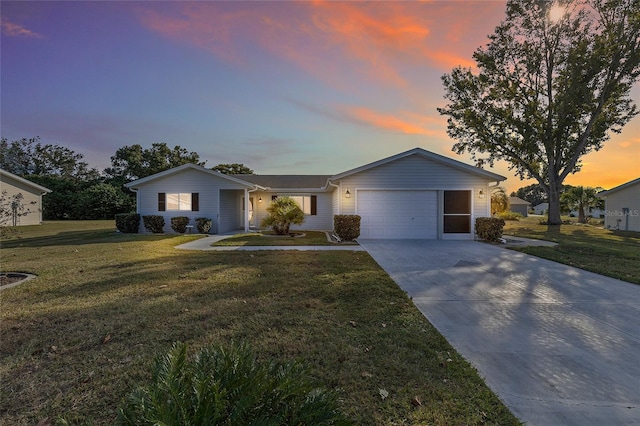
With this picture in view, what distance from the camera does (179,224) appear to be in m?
15.4

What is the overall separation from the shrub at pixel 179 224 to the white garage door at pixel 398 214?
9.19 metres

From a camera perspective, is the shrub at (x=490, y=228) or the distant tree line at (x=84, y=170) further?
the distant tree line at (x=84, y=170)

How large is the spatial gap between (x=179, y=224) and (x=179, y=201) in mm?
1399

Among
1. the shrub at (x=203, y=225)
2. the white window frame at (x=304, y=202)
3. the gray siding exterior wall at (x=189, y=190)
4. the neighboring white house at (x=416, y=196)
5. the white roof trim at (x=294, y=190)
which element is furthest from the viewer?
the white window frame at (x=304, y=202)

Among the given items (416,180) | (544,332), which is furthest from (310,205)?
(544,332)

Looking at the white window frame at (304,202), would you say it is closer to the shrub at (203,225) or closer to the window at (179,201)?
the shrub at (203,225)

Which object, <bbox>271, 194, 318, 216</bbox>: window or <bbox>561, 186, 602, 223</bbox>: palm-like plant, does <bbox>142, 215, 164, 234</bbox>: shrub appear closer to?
<bbox>271, 194, 318, 216</bbox>: window

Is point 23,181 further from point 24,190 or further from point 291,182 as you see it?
point 291,182

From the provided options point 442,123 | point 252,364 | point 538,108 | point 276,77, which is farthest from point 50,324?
point 538,108

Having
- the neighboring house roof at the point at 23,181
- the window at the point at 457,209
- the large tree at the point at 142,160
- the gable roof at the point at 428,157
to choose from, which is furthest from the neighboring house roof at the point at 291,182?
the large tree at the point at 142,160

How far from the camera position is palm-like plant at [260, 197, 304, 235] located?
14.1 metres

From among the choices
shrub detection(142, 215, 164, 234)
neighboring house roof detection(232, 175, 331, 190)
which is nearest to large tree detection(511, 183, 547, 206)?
neighboring house roof detection(232, 175, 331, 190)

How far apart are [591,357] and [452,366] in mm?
1503

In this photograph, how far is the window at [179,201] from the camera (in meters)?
16.0
